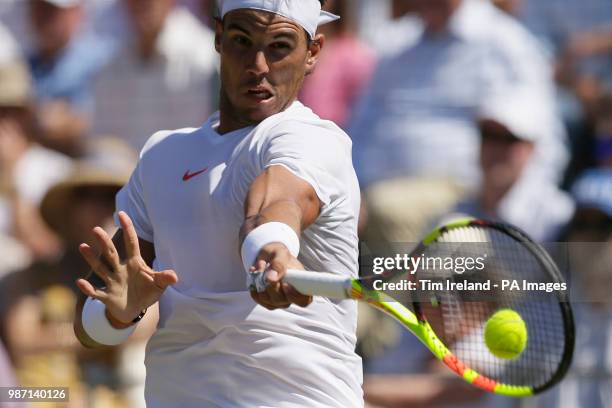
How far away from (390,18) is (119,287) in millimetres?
3774

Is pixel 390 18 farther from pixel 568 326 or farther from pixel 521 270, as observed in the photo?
pixel 568 326

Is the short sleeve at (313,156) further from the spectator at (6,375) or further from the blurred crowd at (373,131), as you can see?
the spectator at (6,375)

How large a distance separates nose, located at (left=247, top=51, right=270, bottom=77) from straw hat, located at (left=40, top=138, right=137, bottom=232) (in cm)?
319

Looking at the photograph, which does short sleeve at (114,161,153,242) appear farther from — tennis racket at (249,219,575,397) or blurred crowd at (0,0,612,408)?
blurred crowd at (0,0,612,408)

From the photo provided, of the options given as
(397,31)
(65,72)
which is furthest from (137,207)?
Result: (65,72)

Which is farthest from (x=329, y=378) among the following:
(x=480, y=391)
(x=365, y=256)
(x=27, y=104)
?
(x=27, y=104)

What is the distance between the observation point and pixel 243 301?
316 centimetres

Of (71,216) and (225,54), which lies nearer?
(225,54)

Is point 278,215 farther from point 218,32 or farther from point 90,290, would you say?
point 218,32

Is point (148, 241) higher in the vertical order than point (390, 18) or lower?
lower

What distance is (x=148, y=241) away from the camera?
350 centimetres

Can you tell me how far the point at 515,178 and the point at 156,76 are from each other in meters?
2.05

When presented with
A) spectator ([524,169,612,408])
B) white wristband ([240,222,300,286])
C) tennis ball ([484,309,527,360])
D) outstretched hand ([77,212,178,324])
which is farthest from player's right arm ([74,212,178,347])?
spectator ([524,169,612,408])

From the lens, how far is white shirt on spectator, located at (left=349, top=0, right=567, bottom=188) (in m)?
6.32
